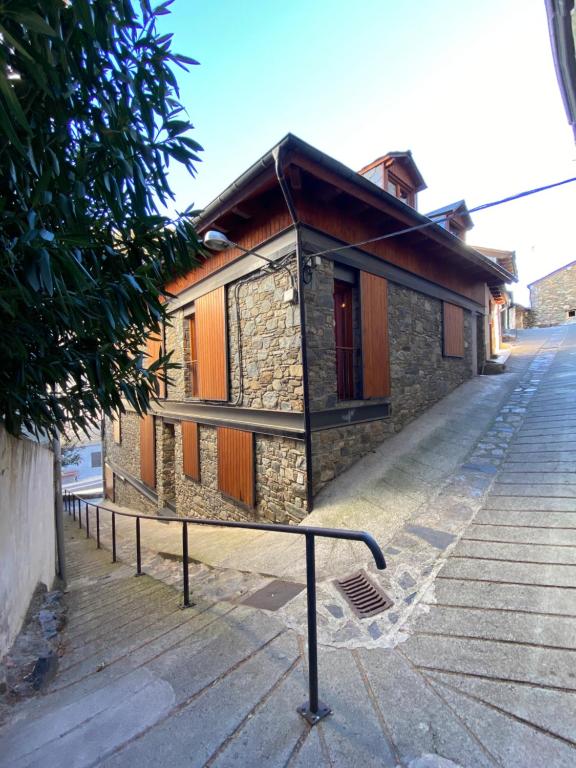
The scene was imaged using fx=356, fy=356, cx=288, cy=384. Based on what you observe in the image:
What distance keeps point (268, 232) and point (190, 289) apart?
281 cm

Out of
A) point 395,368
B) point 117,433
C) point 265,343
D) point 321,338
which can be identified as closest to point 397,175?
point 395,368

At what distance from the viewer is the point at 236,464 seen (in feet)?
19.5

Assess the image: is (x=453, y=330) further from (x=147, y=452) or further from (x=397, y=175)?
(x=147, y=452)

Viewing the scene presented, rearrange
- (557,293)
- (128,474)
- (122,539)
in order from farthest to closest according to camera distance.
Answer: (557,293) < (128,474) < (122,539)

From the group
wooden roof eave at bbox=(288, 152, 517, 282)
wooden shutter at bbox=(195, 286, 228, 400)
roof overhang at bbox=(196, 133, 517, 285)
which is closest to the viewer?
roof overhang at bbox=(196, 133, 517, 285)

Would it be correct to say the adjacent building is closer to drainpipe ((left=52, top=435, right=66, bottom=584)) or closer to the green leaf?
drainpipe ((left=52, top=435, right=66, bottom=584))

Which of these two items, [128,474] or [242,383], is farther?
[128,474]

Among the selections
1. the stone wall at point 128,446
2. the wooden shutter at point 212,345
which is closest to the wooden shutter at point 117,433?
the stone wall at point 128,446

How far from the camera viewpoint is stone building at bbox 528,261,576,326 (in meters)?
21.1

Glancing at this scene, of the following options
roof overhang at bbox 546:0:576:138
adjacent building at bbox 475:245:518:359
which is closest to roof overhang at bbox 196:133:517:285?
roof overhang at bbox 546:0:576:138

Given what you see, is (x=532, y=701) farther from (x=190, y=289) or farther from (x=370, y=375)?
(x=190, y=289)

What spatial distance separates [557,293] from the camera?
858 inches

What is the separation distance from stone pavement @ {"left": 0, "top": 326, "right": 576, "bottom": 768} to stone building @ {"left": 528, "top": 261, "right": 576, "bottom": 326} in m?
23.0

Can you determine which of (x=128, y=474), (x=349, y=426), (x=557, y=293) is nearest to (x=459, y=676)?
(x=349, y=426)
